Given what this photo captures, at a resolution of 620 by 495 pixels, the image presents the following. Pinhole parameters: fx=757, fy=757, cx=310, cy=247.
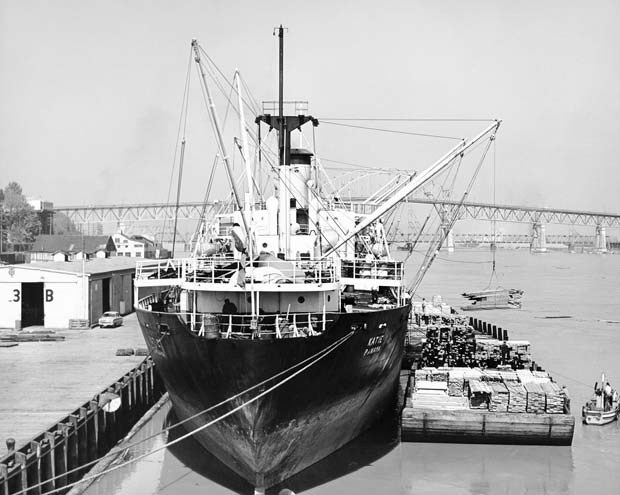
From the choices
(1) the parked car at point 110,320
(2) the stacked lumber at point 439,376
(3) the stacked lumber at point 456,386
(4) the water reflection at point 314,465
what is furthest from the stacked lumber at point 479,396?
(1) the parked car at point 110,320

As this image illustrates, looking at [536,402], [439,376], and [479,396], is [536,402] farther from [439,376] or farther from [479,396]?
[439,376]

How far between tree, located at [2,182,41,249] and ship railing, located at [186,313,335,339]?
135 metres

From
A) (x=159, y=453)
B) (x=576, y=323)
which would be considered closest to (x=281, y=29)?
(x=159, y=453)

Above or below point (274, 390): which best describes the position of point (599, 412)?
below

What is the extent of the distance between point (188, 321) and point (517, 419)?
1187 cm

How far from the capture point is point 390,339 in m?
27.5

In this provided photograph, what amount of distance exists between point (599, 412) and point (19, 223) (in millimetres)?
142527

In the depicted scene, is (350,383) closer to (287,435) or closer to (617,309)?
(287,435)

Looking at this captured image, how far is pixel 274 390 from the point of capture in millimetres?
21391

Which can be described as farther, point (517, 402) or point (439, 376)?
point (439, 376)

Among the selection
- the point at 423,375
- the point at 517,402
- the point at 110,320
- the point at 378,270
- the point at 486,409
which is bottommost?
the point at 486,409

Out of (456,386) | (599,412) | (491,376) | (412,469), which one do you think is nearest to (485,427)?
(456,386)

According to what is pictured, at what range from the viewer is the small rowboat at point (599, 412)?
29.2 meters

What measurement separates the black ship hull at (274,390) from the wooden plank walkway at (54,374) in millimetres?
4991
